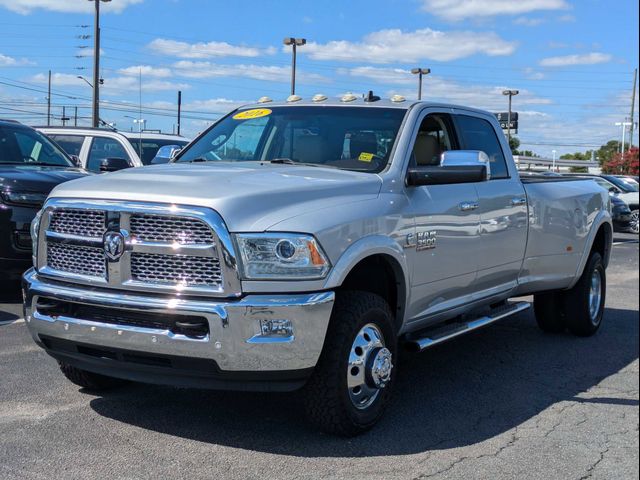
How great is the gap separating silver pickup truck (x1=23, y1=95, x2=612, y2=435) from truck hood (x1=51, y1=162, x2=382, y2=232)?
1 centimetres

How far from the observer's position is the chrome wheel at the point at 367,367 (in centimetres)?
419

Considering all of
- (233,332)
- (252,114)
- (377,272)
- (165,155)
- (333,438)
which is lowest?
(333,438)

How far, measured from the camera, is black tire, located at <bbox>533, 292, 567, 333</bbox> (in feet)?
23.8

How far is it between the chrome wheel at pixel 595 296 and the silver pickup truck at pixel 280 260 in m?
2.17

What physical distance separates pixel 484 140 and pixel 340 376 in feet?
9.77

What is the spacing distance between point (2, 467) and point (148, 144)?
8967mm

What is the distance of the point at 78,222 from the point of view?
4.17 metres

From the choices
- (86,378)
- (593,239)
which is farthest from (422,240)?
(593,239)

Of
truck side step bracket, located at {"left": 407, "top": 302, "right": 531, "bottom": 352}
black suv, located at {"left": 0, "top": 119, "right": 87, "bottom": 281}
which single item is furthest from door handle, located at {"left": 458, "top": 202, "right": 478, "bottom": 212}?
black suv, located at {"left": 0, "top": 119, "right": 87, "bottom": 281}

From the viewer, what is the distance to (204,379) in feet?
12.7

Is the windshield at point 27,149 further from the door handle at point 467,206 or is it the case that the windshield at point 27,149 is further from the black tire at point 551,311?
the black tire at point 551,311

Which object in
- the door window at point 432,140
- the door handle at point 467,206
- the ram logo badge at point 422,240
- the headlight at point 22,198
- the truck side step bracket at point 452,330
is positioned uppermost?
the door window at point 432,140

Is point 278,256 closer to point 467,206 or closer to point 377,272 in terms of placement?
point 377,272

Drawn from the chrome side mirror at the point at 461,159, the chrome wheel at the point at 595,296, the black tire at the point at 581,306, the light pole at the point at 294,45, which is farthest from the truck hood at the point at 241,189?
the light pole at the point at 294,45
